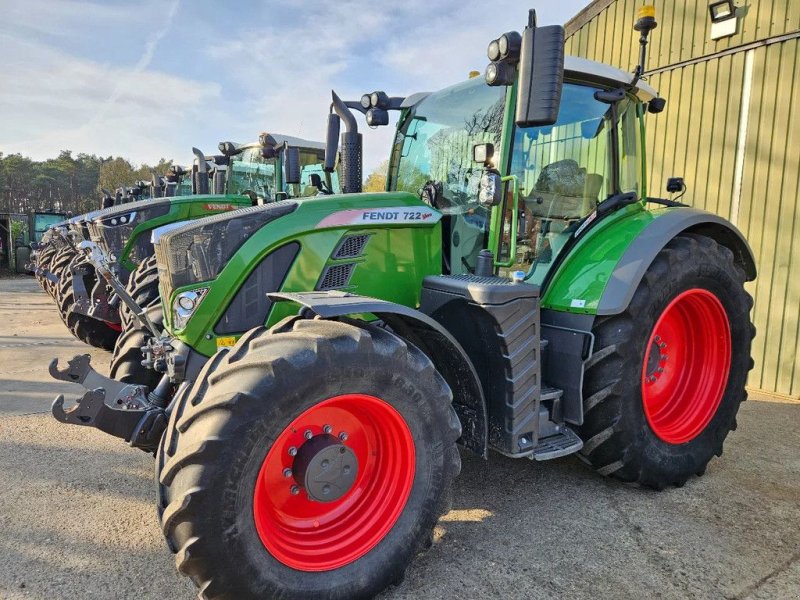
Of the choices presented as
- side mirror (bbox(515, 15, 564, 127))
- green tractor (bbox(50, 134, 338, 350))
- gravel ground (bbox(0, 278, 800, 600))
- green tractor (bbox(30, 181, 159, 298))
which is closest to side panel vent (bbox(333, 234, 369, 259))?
side mirror (bbox(515, 15, 564, 127))

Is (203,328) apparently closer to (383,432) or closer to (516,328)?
(383,432)

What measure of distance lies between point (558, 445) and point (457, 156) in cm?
165

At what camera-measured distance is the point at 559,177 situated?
336 centimetres

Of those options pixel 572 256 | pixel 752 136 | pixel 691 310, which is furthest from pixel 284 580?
pixel 752 136

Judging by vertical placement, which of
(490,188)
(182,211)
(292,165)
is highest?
(292,165)

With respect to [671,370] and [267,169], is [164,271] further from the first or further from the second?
→ [267,169]

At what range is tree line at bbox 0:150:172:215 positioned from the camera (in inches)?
926

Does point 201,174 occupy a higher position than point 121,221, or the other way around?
point 201,174

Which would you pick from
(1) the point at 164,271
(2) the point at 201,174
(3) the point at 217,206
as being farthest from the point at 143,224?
(1) the point at 164,271

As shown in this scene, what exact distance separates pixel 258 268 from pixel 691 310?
8.84 feet

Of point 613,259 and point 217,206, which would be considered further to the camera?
point 217,206

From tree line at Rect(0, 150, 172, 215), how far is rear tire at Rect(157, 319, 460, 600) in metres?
20.9

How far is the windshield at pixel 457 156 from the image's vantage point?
10.3 ft

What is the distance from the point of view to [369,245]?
9.54 ft
